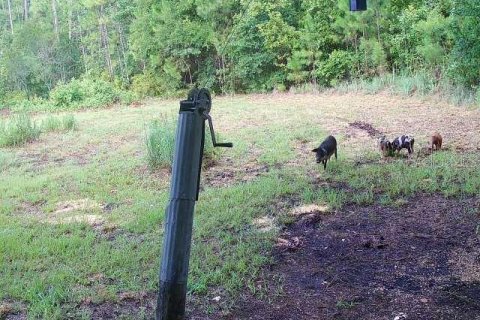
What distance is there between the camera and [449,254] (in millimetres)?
3578

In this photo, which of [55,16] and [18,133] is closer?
[18,133]

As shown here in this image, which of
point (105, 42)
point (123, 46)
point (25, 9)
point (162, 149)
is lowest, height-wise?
point (162, 149)

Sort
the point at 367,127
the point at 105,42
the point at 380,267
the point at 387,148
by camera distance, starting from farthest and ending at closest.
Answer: the point at 105,42, the point at 367,127, the point at 387,148, the point at 380,267

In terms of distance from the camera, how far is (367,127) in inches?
354

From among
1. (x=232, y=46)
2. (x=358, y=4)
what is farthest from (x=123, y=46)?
(x=358, y=4)

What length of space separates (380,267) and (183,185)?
216cm

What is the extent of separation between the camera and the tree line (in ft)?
46.8

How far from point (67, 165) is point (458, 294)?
19.7 ft

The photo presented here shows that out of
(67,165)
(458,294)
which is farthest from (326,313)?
(67,165)

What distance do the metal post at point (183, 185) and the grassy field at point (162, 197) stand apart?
4.19 ft

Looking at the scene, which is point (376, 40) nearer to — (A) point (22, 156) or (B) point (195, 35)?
(B) point (195, 35)

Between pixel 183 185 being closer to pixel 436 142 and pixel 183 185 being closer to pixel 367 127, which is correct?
pixel 436 142

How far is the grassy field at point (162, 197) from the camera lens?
3.33 meters

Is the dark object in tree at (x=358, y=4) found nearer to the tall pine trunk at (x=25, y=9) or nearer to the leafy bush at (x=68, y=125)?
the leafy bush at (x=68, y=125)
